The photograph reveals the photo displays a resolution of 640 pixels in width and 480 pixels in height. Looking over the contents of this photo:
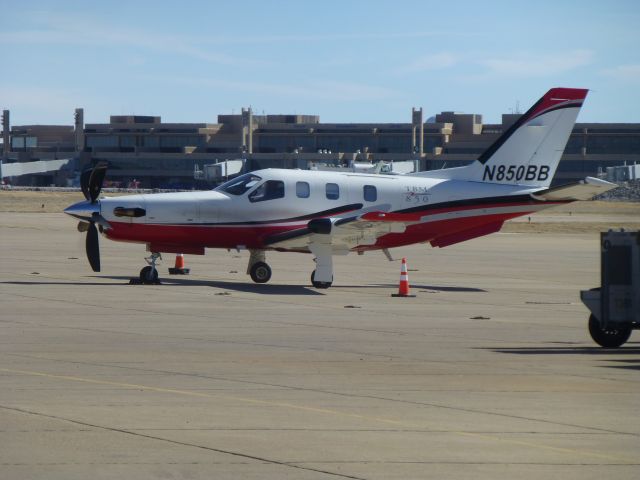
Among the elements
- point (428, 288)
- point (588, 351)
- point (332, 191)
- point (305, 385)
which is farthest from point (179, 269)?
point (305, 385)

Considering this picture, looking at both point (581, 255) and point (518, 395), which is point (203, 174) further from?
point (518, 395)

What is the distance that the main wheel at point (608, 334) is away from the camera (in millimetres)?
15852

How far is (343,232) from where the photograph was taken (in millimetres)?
26062

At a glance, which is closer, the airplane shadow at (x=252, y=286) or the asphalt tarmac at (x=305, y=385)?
the asphalt tarmac at (x=305, y=385)

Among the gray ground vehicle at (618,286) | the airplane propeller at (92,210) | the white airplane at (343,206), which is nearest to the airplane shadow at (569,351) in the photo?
the gray ground vehicle at (618,286)

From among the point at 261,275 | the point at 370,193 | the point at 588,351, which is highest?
the point at 370,193

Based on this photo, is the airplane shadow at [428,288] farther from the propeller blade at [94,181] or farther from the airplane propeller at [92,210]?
the propeller blade at [94,181]

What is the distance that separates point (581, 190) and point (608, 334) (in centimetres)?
1023

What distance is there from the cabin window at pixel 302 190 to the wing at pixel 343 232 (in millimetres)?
718

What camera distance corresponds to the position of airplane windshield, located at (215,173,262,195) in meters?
26.7

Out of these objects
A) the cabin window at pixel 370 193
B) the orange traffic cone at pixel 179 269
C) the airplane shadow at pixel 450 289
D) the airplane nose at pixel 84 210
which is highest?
the cabin window at pixel 370 193

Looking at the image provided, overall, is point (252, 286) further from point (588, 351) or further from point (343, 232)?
point (588, 351)

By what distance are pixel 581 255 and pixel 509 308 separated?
2039 cm

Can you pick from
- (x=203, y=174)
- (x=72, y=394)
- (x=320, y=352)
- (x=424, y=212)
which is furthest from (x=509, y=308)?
(x=203, y=174)
